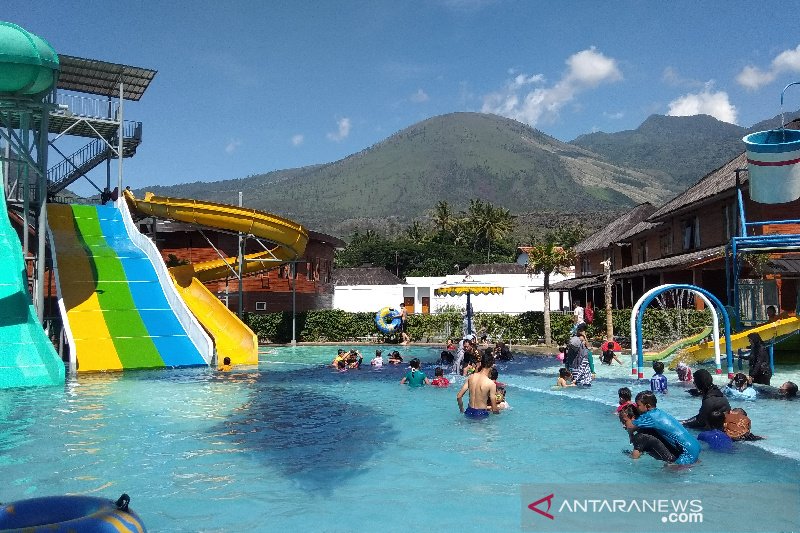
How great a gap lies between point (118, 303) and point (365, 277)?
46.0m

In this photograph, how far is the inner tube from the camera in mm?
34750

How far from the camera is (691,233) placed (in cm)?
3378

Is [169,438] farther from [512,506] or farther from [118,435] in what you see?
[512,506]

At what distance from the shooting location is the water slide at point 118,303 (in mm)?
20969

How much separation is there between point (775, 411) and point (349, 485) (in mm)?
8865

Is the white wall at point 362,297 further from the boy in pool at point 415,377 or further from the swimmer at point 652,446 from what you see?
the swimmer at point 652,446

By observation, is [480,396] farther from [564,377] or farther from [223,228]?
[223,228]

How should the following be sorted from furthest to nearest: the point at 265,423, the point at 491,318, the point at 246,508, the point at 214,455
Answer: the point at 491,318, the point at 265,423, the point at 214,455, the point at 246,508

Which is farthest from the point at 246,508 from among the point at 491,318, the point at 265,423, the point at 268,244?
the point at 268,244

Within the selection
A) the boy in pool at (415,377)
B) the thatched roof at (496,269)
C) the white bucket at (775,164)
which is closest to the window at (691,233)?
the white bucket at (775,164)

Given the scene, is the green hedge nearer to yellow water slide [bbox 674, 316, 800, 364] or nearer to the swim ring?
yellow water slide [bbox 674, 316, 800, 364]

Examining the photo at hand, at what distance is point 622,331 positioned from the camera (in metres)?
30.9

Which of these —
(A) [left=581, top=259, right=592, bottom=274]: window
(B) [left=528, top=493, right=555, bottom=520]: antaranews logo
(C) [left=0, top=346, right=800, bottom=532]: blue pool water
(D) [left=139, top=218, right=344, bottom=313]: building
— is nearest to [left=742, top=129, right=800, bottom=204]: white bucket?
(C) [left=0, top=346, right=800, bottom=532]: blue pool water

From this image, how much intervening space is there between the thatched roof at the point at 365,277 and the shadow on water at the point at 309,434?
4959cm
